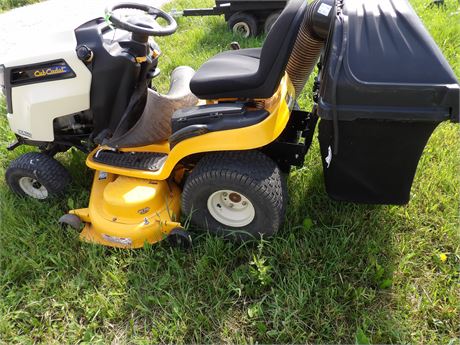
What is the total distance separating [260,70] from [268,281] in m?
0.92

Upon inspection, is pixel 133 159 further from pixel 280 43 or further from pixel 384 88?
pixel 384 88

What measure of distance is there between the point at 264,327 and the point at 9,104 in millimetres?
→ 1706

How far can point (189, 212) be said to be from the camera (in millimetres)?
1904

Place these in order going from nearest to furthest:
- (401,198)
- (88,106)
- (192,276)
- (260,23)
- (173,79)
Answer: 1. (401,198)
2. (192,276)
3. (88,106)
4. (173,79)
5. (260,23)

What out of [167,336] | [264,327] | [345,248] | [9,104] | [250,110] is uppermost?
[250,110]

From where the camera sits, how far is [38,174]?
2123 millimetres

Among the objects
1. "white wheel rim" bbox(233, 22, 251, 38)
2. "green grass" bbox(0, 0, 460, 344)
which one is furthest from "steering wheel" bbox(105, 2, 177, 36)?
"white wheel rim" bbox(233, 22, 251, 38)

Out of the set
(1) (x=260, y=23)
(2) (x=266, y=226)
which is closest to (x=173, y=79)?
(2) (x=266, y=226)

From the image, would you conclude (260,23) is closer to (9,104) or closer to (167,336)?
(9,104)

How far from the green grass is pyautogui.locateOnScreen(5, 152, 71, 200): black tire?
136 mm

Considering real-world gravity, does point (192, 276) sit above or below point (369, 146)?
below

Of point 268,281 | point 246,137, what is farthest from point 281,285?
point 246,137

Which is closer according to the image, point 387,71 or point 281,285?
point 387,71

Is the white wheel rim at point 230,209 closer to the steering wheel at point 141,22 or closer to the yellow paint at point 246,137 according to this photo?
the yellow paint at point 246,137
